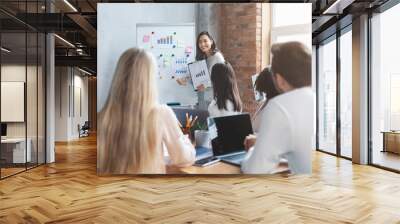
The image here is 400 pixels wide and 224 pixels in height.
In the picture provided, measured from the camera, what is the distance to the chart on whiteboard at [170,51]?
634 cm

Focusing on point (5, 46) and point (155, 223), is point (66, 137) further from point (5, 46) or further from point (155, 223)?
point (155, 223)

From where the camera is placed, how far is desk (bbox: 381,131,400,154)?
7.31 metres

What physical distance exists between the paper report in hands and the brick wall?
1.33ft

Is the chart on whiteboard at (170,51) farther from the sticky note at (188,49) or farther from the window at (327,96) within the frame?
the window at (327,96)

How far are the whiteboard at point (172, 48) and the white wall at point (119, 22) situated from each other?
0.11m

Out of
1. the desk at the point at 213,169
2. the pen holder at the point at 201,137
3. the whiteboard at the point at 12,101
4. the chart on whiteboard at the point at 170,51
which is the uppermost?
the chart on whiteboard at the point at 170,51

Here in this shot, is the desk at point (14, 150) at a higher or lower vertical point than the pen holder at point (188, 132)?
lower

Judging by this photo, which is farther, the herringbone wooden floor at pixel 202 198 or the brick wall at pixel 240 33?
the brick wall at pixel 240 33

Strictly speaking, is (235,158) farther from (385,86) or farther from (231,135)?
(385,86)

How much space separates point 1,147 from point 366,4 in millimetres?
6749

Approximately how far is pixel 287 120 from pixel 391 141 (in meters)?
2.73

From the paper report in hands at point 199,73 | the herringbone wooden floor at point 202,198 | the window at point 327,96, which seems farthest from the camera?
the window at point 327,96

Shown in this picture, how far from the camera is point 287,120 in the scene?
608cm

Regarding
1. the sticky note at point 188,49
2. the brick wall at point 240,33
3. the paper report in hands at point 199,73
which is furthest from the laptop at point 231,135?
the sticky note at point 188,49
